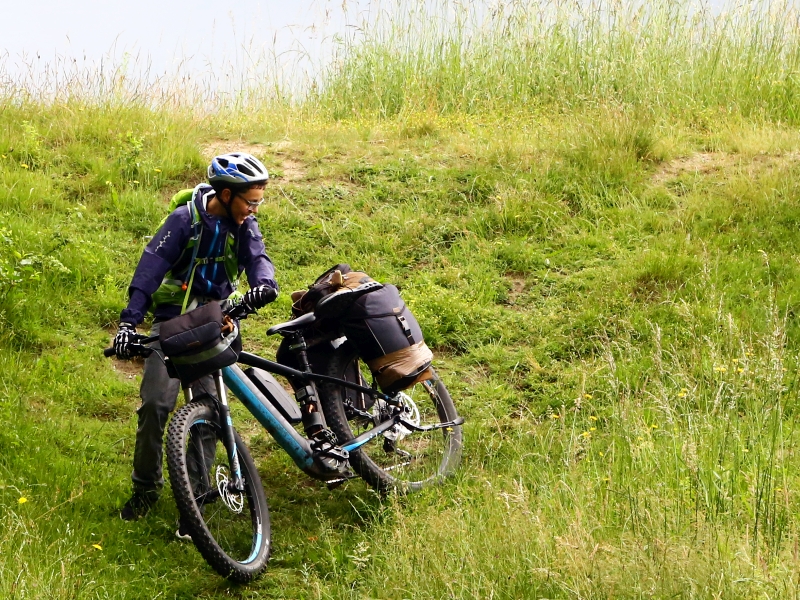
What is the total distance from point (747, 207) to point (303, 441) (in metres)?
5.22

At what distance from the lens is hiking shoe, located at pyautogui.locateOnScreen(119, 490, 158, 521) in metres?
5.23

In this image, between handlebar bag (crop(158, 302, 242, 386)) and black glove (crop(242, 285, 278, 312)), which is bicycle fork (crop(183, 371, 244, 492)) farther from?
black glove (crop(242, 285, 278, 312))

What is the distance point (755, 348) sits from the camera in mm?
6742

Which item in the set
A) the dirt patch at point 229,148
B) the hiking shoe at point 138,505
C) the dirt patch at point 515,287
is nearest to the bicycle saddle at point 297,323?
the hiking shoe at point 138,505

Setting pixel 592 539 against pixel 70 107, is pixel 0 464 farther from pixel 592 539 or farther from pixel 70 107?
pixel 70 107

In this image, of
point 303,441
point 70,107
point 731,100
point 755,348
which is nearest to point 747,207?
point 755,348

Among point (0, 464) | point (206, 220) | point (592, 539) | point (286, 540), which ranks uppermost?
point (206, 220)

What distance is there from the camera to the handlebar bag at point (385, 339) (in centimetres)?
548

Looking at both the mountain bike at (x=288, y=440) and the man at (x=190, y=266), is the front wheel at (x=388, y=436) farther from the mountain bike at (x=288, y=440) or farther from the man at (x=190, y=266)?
the man at (x=190, y=266)

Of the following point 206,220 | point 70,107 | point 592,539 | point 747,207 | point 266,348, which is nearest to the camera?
point 592,539

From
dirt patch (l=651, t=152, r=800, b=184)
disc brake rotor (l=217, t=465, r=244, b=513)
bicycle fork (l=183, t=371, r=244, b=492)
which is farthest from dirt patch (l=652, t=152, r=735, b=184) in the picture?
disc brake rotor (l=217, t=465, r=244, b=513)

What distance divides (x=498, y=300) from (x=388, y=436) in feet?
8.23

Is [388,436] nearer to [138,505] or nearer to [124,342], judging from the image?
[138,505]

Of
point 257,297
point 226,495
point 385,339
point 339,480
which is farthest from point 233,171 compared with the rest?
point 339,480
